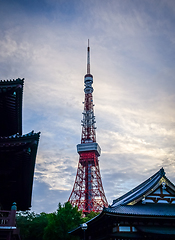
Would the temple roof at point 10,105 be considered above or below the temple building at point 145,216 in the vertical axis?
above

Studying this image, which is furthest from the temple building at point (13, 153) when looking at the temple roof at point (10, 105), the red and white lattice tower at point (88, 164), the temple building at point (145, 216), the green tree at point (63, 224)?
the red and white lattice tower at point (88, 164)

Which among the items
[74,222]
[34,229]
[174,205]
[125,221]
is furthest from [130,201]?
[34,229]

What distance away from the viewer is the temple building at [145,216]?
510 inches

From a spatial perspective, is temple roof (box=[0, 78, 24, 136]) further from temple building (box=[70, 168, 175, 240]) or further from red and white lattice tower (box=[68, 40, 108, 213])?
red and white lattice tower (box=[68, 40, 108, 213])

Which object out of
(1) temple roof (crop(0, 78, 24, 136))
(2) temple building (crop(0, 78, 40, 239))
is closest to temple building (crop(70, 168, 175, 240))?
(2) temple building (crop(0, 78, 40, 239))

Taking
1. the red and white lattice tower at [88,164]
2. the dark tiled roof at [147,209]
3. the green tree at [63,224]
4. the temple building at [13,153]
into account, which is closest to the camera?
the temple building at [13,153]

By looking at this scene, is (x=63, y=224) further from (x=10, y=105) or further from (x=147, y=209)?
(x=10, y=105)

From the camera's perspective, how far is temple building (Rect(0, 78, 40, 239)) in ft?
28.2

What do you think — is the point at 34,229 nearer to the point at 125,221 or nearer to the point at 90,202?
the point at 90,202

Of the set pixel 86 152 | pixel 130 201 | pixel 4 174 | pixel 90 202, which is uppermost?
pixel 86 152

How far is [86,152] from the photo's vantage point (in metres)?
65.3

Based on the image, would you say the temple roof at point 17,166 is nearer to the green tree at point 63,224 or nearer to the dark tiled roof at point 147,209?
the dark tiled roof at point 147,209

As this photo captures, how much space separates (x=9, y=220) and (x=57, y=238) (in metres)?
22.8

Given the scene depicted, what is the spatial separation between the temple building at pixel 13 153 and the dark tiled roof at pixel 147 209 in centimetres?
509
